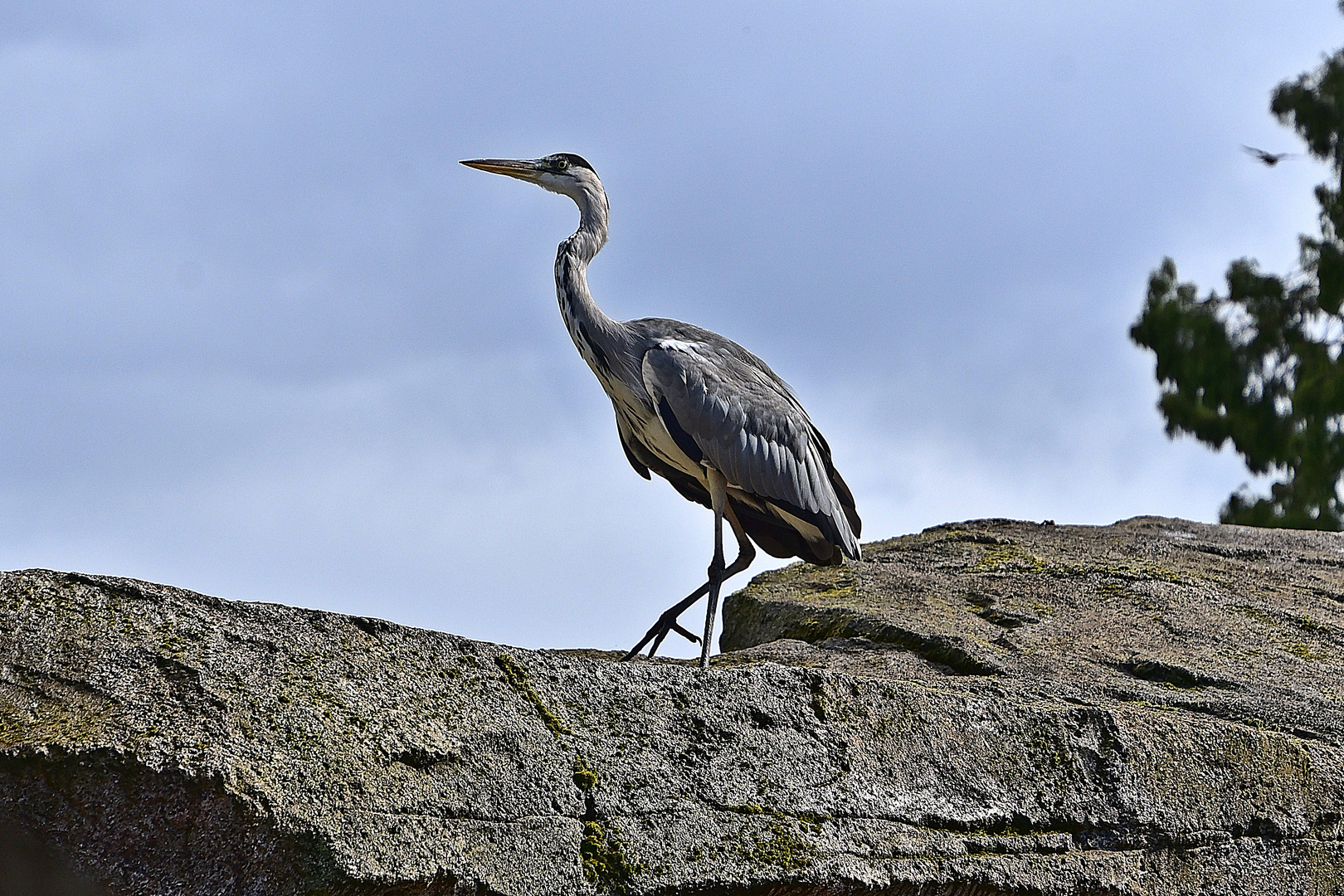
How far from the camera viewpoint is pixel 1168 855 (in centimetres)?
385

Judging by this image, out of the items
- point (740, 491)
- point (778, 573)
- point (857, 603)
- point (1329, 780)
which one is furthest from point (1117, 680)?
point (778, 573)

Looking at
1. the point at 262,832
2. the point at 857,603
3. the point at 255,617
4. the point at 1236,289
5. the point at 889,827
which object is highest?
the point at 1236,289

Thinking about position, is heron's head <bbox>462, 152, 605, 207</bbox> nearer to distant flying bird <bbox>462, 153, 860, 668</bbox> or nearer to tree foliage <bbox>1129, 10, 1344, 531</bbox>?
distant flying bird <bbox>462, 153, 860, 668</bbox>

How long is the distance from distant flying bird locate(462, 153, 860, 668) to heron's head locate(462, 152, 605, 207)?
8.2 inches

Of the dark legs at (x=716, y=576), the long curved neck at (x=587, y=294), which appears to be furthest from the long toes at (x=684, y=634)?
the long curved neck at (x=587, y=294)

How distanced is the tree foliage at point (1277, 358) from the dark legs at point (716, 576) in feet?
34.3

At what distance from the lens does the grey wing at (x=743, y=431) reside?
5.27 metres

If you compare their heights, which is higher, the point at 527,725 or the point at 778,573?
the point at 778,573

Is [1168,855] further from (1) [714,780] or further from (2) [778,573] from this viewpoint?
(2) [778,573]

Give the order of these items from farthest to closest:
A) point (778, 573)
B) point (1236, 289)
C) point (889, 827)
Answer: point (1236, 289)
point (778, 573)
point (889, 827)

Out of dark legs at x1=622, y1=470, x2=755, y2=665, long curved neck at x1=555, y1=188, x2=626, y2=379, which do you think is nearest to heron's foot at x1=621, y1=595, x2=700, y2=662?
dark legs at x1=622, y1=470, x2=755, y2=665

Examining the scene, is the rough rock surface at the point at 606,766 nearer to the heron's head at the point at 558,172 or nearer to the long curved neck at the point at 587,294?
the long curved neck at the point at 587,294

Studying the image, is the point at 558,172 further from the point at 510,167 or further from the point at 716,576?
the point at 716,576

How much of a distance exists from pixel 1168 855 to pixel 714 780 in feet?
4.79
